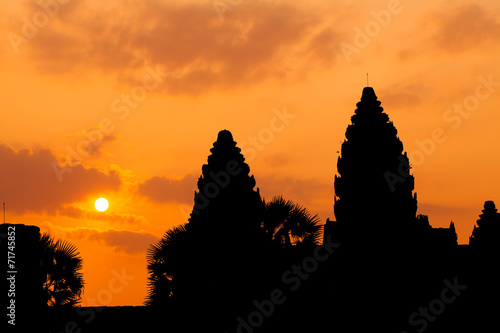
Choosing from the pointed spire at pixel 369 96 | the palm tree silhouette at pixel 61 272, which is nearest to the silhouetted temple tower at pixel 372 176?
the pointed spire at pixel 369 96

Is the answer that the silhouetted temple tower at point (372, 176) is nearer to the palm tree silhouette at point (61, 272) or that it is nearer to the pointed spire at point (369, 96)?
the pointed spire at point (369, 96)

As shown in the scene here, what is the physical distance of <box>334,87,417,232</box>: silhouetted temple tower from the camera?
135 feet

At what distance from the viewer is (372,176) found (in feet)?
139

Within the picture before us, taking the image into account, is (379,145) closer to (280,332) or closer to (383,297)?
(383,297)

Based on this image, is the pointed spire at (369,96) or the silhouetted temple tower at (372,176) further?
the pointed spire at (369,96)

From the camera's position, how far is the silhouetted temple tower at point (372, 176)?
4112 cm

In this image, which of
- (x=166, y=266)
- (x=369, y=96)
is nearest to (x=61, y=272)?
(x=166, y=266)

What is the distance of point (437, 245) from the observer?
39656mm

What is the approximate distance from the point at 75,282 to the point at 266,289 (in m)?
6.97

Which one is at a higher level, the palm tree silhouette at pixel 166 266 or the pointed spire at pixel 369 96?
the pointed spire at pixel 369 96

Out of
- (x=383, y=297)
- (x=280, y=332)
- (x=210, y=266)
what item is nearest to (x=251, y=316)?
(x=280, y=332)

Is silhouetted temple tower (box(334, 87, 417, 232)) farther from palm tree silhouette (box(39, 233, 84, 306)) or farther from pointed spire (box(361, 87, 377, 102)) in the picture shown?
palm tree silhouette (box(39, 233, 84, 306))

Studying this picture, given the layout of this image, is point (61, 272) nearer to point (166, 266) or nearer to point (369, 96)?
point (166, 266)

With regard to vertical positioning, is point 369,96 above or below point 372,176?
above
